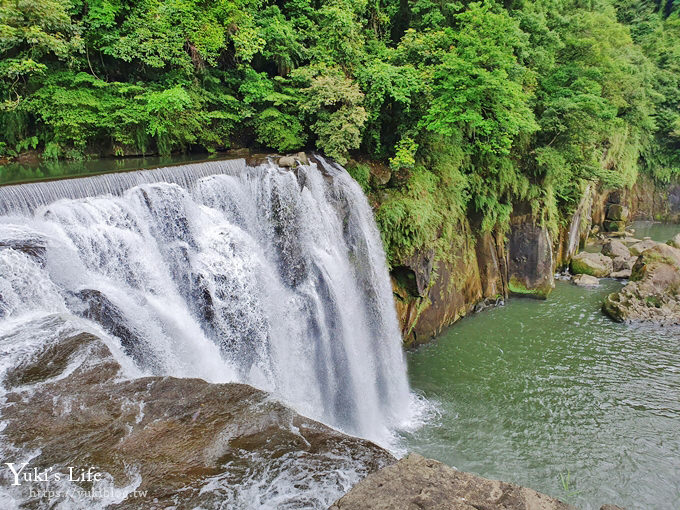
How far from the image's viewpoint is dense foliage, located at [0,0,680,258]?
9977 mm

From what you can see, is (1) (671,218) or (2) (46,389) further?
(1) (671,218)

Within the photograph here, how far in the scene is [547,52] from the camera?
1448cm

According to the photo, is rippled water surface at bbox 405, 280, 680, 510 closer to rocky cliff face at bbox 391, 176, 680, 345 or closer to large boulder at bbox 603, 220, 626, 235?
rocky cliff face at bbox 391, 176, 680, 345

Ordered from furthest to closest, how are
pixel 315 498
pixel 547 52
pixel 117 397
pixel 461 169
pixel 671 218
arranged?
pixel 671 218 → pixel 547 52 → pixel 461 169 → pixel 117 397 → pixel 315 498

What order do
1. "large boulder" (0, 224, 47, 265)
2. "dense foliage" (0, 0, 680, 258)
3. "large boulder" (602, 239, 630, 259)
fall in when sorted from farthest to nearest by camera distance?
"large boulder" (602, 239, 630, 259), "dense foliage" (0, 0, 680, 258), "large boulder" (0, 224, 47, 265)

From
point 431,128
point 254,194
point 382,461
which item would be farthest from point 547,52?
point 382,461

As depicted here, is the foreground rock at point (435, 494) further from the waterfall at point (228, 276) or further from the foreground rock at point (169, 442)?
the waterfall at point (228, 276)

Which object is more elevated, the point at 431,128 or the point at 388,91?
the point at 388,91

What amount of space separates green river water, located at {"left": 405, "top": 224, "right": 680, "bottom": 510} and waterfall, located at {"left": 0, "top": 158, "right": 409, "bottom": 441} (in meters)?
1.51

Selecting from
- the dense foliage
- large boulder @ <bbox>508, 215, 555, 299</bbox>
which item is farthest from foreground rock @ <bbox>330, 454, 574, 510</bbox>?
large boulder @ <bbox>508, 215, 555, 299</bbox>

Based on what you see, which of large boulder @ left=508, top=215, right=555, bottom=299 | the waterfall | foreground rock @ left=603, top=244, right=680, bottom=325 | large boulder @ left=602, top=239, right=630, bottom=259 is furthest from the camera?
large boulder @ left=602, top=239, right=630, bottom=259

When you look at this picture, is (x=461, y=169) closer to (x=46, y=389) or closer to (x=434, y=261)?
(x=434, y=261)

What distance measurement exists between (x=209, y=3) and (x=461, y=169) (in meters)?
9.02

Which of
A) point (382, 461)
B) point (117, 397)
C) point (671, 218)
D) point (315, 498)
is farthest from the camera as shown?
point (671, 218)
